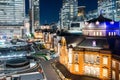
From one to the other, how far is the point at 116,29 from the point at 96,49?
505 inches

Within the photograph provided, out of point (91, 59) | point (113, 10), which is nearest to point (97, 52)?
point (91, 59)

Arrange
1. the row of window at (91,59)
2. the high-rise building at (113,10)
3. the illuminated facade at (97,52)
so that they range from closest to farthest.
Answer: the illuminated facade at (97,52) → the row of window at (91,59) → the high-rise building at (113,10)

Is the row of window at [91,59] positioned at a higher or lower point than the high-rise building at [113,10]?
lower

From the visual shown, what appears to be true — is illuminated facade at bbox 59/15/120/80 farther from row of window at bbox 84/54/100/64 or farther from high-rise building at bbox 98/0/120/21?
high-rise building at bbox 98/0/120/21

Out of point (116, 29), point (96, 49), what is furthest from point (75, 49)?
point (116, 29)

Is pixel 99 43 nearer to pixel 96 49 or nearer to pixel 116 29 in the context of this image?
pixel 96 49

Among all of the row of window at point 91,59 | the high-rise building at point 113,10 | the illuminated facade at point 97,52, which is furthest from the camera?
the high-rise building at point 113,10

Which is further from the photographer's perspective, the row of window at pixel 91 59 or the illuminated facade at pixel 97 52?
the row of window at pixel 91 59

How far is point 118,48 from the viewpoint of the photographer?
53.4 metres

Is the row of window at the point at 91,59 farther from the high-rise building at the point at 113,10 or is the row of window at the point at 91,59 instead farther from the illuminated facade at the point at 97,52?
the high-rise building at the point at 113,10

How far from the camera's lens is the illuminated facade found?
53031 mm

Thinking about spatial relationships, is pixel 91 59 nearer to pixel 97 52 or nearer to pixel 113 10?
pixel 97 52

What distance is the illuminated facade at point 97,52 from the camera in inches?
2088

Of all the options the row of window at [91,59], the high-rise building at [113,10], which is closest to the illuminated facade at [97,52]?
the row of window at [91,59]
